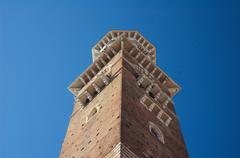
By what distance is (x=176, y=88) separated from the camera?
23969mm

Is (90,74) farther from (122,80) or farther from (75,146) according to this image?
(75,146)

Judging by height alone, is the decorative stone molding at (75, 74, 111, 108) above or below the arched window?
above

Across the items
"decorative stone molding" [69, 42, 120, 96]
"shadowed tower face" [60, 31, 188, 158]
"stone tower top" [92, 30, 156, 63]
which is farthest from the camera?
"stone tower top" [92, 30, 156, 63]

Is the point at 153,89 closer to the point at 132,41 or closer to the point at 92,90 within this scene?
the point at 92,90

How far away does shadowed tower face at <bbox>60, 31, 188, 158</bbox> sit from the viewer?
47.0 feet

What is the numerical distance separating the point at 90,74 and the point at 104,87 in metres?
3.58

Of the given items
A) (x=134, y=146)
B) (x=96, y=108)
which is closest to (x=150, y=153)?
(x=134, y=146)

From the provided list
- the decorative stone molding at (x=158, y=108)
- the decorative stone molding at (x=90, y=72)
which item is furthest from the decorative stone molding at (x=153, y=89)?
the decorative stone molding at (x=90, y=72)

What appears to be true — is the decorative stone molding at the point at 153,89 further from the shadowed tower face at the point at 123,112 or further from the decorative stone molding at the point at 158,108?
the decorative stone molding at the point at 158,108

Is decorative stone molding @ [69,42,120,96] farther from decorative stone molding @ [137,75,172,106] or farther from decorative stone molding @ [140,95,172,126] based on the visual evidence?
decorative stone molding @ [140,95,172,126]

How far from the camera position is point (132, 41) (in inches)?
1143

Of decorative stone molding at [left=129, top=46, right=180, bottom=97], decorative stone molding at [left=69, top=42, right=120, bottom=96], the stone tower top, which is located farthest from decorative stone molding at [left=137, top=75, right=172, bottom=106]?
the stone tower top

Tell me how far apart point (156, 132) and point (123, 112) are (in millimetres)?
1911

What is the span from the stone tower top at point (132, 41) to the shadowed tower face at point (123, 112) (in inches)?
179
